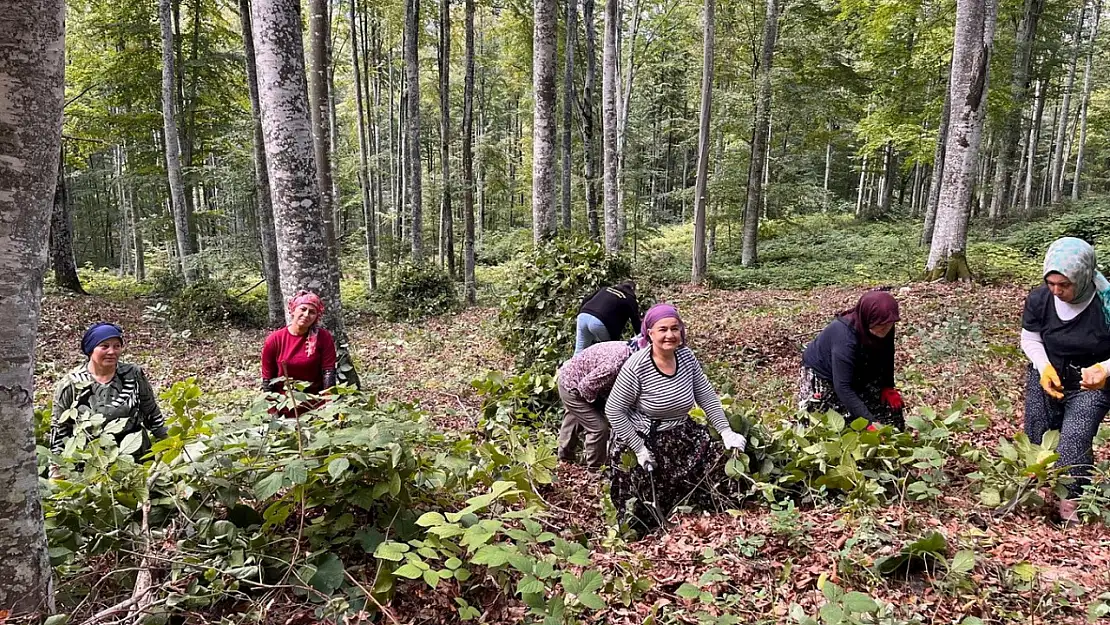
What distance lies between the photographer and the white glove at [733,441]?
12.7 feet

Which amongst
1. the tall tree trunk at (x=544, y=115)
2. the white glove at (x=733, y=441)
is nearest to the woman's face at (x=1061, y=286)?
the white glove at (x=733, y=441)

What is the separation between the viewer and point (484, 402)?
255 inches

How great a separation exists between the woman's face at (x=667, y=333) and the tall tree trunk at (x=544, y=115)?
5.72m

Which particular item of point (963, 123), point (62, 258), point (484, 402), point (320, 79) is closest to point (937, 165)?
point (963, 123)

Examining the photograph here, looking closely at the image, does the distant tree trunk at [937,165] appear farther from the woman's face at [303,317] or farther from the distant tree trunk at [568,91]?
the woman's face at [303,317]

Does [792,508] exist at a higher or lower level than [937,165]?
lower

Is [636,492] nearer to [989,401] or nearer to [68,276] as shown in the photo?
[989,401]

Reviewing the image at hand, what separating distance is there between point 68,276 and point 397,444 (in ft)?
59.4

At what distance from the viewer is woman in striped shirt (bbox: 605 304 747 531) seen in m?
3.93

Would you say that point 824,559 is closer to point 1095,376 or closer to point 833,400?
point 833,400

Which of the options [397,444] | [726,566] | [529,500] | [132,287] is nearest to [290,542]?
[397,444]

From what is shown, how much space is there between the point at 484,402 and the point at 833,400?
3.44 m

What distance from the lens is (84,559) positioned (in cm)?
246

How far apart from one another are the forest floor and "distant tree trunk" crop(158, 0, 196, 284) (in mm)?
Result: 3021
